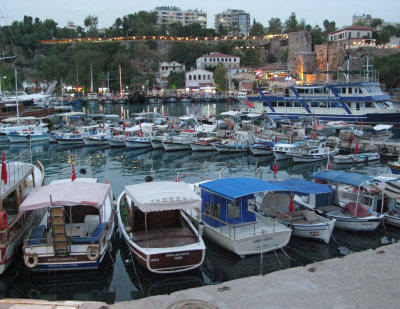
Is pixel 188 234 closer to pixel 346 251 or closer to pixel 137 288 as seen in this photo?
pixel 137 288

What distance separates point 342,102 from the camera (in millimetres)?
48500

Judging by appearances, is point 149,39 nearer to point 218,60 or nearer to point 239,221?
point 218,60

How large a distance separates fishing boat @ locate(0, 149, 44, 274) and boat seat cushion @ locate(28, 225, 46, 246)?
625mm

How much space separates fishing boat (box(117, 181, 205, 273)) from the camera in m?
11.9

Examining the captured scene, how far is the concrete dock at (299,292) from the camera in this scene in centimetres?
879

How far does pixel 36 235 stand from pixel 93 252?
2.08 m

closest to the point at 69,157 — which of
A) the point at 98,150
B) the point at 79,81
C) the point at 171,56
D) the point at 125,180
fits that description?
the point at 98,150

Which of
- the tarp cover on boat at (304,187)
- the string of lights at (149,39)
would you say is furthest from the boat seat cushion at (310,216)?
the string of lights at (149,39)

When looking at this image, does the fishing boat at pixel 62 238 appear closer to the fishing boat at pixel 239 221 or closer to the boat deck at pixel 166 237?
the boat deck at pixel 166 237

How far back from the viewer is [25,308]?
8555 millimetres

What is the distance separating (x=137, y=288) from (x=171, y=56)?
12024cm

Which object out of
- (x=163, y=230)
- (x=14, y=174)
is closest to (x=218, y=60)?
(x=14, y=174)

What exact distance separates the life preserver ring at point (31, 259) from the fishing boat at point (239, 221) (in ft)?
16.7

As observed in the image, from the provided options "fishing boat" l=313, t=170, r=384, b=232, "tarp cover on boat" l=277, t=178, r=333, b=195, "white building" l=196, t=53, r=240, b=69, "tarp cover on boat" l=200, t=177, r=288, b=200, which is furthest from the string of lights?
"tarp cover on boat" l=200, t=177, r=288, b=200
